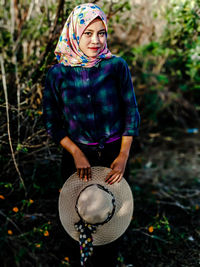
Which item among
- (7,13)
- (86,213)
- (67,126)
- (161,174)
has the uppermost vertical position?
(7,13)

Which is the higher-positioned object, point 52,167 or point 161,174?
point 52,167

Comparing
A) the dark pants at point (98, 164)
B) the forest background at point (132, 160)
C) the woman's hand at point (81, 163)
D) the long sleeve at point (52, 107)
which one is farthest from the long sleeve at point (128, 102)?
the forest background at point (132, 160)

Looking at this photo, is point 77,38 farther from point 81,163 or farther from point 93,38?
point 81,163

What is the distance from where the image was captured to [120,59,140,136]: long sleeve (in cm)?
159

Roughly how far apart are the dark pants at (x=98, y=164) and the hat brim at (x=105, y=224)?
88mm

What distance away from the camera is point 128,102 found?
1.62 meters

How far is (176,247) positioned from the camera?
95.0 inches

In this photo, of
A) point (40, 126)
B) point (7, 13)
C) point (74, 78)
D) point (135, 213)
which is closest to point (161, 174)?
point (135, 213)

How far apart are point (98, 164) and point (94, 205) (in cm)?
33

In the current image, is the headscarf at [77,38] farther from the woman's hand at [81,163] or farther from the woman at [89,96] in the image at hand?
the woman's hand at [81,163]

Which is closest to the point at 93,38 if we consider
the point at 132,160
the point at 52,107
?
the point at 52,107

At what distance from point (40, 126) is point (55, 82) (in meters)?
1.00

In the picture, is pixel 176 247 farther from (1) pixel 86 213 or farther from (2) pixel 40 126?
(2) pixel 40 126

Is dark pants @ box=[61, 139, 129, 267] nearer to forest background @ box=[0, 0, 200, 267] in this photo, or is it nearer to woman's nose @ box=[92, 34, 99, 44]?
forest background @ box=[0, 0, 200, 267]
